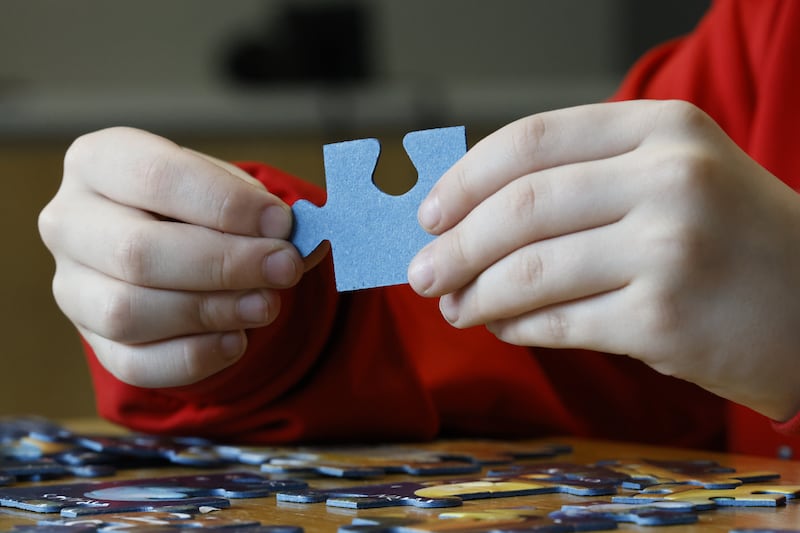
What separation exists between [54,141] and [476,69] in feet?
5.46

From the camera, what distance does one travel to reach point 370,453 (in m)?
0.98

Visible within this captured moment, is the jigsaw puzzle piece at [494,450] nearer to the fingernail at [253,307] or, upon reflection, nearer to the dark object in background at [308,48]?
the fingernail at [253,307]

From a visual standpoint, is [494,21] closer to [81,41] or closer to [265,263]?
[81,41]

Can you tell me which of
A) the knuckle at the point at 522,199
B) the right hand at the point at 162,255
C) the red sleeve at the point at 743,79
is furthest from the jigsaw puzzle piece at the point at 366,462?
the red sleeve at the point at 743,79

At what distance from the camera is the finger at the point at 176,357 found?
91 cm

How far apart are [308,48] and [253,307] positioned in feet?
10.5

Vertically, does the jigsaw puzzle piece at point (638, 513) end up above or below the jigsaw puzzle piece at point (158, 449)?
below

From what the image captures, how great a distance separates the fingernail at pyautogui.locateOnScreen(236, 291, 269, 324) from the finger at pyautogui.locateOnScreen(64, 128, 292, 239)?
57mm

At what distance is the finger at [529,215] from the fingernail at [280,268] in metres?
0.12

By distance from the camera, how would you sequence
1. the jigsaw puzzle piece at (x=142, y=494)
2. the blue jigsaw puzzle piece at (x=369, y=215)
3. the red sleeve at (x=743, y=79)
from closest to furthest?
the jigsaw puzzle piece at (x=142, y=494), the blue jigsaw puzzle piece at (x=369, y=215), the red sleeve at (x=743, y=79)

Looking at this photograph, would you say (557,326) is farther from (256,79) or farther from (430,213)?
(256,79)

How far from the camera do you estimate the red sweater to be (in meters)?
1.04

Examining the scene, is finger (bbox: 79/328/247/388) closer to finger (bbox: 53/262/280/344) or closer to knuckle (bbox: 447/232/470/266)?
finger (bbox: 53/262/280/344)

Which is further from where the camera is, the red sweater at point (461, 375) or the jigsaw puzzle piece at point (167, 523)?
the red sweater at point (461, 375)
